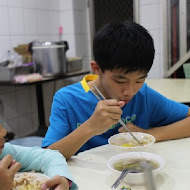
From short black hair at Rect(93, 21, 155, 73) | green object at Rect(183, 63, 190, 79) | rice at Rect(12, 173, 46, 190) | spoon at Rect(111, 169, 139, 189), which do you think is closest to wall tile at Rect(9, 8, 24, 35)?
green object at Rect(183, 63, 190, 79)

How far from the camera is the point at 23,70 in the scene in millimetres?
2752

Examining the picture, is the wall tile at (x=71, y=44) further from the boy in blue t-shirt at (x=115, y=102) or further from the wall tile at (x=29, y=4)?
the boy in blue t-shirt at (x=115, y=102)

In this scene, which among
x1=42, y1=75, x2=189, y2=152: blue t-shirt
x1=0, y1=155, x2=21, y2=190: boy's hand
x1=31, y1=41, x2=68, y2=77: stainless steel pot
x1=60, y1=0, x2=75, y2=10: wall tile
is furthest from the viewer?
x1=60, y1=0, x2=75, y2=10: wall tile

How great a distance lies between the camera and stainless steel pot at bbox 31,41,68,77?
2.87 meters

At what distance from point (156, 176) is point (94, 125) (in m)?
0.29

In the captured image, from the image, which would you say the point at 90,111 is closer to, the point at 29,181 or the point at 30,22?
the point at 29,181

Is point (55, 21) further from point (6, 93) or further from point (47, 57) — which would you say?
point (6, 93)

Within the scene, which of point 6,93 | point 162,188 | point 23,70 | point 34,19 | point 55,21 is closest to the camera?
point 162,188

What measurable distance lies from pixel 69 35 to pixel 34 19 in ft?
1.72

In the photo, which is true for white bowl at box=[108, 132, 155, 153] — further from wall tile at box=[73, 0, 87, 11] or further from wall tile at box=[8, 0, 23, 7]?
wall tile at box=[73, 0, 87, 11]

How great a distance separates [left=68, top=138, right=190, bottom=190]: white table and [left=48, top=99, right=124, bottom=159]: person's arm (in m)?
0.05

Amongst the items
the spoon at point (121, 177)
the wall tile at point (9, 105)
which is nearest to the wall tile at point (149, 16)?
the wall tile at point (9, 105)

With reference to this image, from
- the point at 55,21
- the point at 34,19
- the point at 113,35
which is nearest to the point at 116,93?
the point at 113,35

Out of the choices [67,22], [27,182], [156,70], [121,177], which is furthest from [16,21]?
[121,177]
